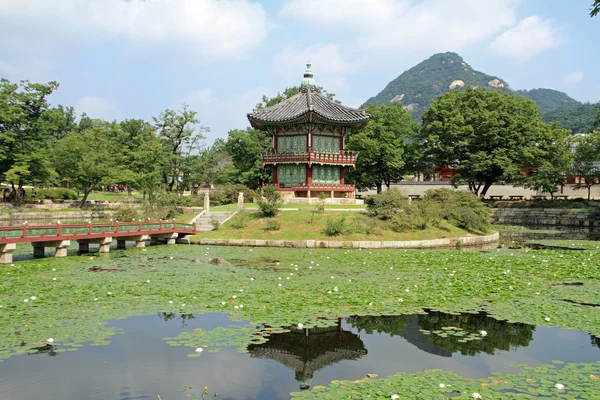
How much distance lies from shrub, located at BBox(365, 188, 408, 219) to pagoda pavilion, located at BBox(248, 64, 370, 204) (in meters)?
8.80

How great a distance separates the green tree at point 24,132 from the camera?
2034 inches

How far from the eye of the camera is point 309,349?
11508 millimetres

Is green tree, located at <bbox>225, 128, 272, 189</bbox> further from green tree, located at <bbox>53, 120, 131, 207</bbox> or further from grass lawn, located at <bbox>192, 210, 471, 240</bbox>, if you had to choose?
grass lawn, located at <bbox>192, 210, 471, 240</bbox>

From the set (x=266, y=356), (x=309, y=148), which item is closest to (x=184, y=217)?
(x=309, y=148)

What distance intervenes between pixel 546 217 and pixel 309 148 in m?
31.2

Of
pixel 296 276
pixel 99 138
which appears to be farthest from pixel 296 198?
pixel 99 138

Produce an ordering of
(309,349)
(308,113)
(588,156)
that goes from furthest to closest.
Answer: (588,156) → (308,113) → (309,349)

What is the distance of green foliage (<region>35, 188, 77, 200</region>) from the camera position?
202 feet

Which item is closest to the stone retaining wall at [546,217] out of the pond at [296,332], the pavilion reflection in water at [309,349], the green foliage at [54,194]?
the pond at [296,332]

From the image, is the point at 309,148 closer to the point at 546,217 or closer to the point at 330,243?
the point at 330,243

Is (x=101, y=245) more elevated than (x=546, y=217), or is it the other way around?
(x=101, y=245)

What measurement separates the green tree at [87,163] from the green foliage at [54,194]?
2.50 meters

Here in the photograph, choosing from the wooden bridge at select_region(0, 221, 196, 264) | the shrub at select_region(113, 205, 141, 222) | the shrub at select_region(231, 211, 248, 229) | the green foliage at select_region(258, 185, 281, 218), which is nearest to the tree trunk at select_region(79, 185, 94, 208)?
the shrub at select_region(113, 205, 141, 222)

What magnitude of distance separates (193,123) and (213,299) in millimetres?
46921
